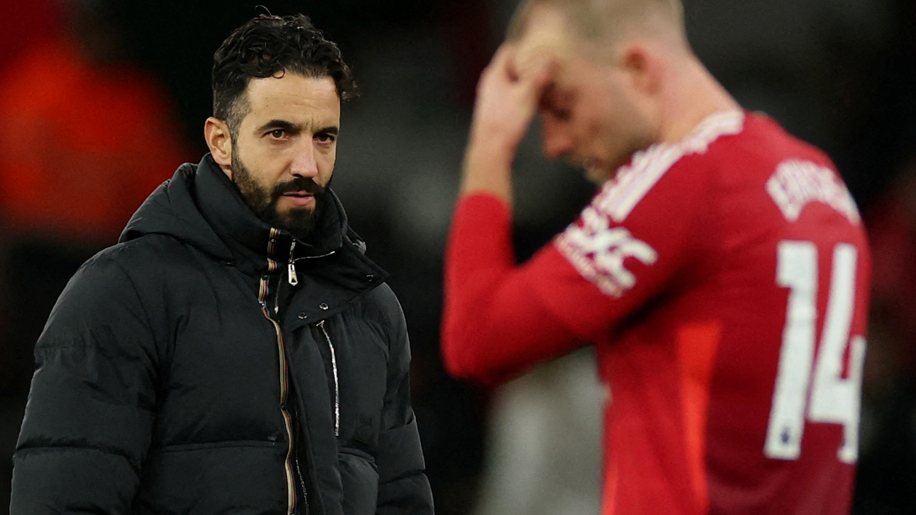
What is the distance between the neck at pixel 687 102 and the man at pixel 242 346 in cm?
85

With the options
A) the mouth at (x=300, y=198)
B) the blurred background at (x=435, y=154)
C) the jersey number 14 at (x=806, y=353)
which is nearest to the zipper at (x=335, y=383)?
the mouth at (x=300, y=198)

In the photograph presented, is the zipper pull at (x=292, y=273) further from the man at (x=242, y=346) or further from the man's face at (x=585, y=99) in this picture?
the man's face at (x=585, y=99)

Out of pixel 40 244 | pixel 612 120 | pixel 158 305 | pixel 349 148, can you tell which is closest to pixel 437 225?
pixel 349 148

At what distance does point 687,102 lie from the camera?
170 cm

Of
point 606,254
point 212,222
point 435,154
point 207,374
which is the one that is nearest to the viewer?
point 606,254

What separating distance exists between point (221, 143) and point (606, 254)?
1.07 metres

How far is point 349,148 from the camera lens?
5.14 meters

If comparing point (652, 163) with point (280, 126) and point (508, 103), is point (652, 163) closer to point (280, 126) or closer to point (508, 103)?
point (508, 103)

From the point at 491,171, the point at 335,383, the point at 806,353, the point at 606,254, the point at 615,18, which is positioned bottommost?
the point at 335,383

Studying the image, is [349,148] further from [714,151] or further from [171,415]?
[714,151]

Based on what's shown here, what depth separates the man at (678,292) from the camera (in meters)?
1.58

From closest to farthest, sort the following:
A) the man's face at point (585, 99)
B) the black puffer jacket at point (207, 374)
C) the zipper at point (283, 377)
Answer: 1. the man's face at point (585, 99)
2. the black puffer jacket at point (207, 374)
3. the zipper at point (283, 377)

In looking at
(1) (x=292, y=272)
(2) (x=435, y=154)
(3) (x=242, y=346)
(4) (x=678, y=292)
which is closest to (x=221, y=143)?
(1) (x=292, y=272)

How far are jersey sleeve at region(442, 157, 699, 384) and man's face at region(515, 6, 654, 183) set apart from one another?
81 millimetres
